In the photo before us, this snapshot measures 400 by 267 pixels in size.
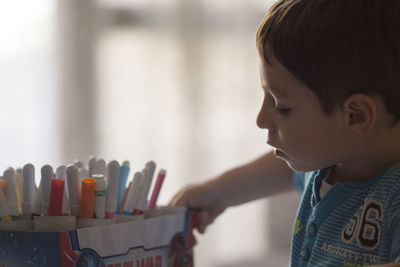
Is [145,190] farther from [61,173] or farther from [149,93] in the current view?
[149,93]

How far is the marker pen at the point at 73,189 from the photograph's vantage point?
0.52m

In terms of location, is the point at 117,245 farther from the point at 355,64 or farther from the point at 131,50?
the point at 131,50

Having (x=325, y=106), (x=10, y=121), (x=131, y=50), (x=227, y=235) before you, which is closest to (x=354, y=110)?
(x=325, y=106)

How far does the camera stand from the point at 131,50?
1412 millimetres

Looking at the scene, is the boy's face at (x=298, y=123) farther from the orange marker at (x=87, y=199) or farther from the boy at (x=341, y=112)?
the orange marker at (x=87, y=199)

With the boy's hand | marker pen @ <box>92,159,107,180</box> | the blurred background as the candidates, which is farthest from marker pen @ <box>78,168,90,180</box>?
the blurred background

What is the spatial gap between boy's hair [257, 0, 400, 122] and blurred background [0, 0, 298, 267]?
2.63 feet

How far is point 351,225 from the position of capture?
53 cm

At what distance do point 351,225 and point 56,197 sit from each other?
0.84 feet

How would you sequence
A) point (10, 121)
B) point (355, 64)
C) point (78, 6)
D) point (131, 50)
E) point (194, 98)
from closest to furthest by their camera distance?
point (355, 64) < point (10, 121) < point (78, 6) < point (131, 50) < point (194, 98)

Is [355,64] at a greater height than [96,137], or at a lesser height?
greater

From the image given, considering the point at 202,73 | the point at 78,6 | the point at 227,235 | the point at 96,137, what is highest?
the point at 78,6

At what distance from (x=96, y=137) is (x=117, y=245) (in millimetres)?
867

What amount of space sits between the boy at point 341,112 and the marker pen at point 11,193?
224 mm
